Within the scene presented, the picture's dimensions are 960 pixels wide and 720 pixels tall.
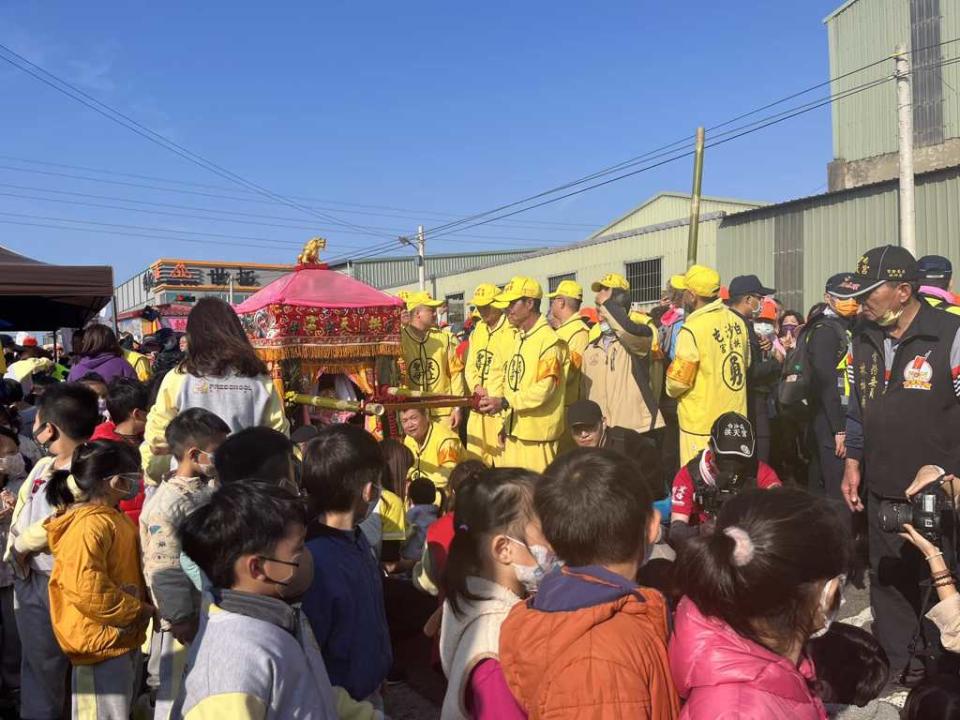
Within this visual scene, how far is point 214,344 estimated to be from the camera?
3.83 metres

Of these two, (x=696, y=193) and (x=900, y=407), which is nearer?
(x=900, y=407)

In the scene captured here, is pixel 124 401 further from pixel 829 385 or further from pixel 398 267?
pixel 398 267

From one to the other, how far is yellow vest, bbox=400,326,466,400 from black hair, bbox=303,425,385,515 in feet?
14.2

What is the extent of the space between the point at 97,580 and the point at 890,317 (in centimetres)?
349

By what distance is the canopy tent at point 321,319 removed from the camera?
6.08 meters

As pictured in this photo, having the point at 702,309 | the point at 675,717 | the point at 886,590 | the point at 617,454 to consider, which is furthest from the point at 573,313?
the point at 675,717

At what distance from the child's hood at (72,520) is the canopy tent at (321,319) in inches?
112

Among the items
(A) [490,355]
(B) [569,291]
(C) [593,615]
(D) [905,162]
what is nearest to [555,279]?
(D) [905,162]

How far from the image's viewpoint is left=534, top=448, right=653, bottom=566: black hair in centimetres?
194

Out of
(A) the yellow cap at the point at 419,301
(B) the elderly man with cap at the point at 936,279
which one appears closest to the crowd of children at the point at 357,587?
(B) the elderly man with cap at the point at 936,279

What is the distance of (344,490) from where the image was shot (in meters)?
2.60

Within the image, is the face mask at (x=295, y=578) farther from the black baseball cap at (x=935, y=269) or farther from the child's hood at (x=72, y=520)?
the black baseball cap at (x=935, y=269)

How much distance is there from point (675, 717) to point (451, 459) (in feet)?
12.3

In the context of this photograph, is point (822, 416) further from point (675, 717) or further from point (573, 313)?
point (675, 717)
